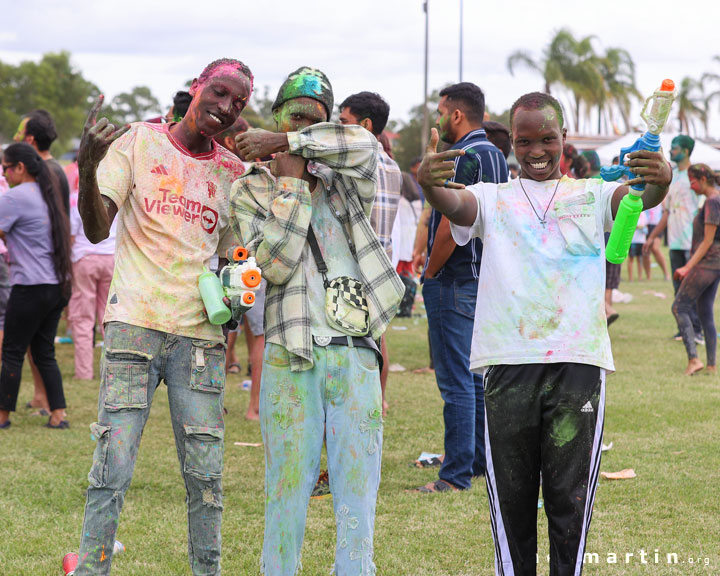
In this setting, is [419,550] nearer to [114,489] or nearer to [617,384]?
[114,489]

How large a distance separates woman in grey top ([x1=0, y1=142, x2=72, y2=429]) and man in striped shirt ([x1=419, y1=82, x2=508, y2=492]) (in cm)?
320

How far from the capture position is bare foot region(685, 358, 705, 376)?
30.9 ft

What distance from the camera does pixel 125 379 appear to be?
3275mm

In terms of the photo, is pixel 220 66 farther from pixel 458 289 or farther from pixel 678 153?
pixel 678 153

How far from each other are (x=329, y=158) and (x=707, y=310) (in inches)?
310

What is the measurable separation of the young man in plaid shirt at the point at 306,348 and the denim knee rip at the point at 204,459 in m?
0.34

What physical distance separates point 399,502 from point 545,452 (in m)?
2.16

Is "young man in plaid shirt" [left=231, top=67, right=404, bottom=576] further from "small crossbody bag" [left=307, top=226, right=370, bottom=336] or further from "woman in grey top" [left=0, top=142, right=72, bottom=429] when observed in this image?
"woman in grey top" [left=0, top=142, right=72, bottom=429]

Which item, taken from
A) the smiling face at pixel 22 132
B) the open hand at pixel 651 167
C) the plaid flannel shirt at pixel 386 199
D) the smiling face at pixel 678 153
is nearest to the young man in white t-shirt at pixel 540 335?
the open hand at pixel 651 167

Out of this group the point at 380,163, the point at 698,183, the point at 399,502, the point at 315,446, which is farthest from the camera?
the point at 698,183

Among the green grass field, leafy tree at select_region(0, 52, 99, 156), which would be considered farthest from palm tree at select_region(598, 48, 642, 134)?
the green grass field

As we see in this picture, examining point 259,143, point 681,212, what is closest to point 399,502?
point 259,143

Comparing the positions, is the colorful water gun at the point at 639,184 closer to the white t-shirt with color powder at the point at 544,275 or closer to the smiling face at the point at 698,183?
the white t-shirt with color powder at the point at 544,275

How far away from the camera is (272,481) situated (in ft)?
10.1
